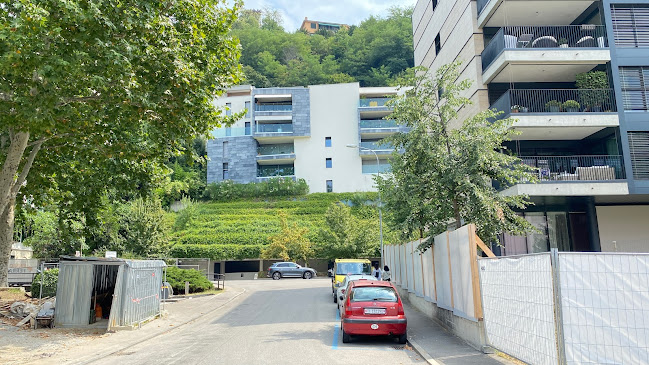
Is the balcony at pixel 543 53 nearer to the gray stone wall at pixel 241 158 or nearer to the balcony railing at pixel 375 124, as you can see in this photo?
the balcony railing at pixel 375 124

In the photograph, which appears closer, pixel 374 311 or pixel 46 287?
pixel 374 311

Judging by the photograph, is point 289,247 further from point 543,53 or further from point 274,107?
point 543,53

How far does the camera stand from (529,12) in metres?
22.5

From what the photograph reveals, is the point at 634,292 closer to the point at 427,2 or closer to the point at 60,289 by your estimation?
the point at 60,289

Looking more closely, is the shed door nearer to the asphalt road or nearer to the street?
the street

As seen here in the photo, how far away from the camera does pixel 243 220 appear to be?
2231 inches

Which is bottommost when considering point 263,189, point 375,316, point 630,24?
point 375,316

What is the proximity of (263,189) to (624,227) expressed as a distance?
48456mm

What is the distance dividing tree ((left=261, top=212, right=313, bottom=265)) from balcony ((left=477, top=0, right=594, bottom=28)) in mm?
28569

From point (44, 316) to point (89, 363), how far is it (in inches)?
234

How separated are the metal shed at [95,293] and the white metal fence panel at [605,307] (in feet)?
40.2

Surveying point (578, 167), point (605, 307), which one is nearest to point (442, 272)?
point (605, 307)

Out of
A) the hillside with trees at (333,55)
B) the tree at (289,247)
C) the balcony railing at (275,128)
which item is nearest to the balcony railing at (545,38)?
the tree at (289,247)

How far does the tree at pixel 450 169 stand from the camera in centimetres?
1309
